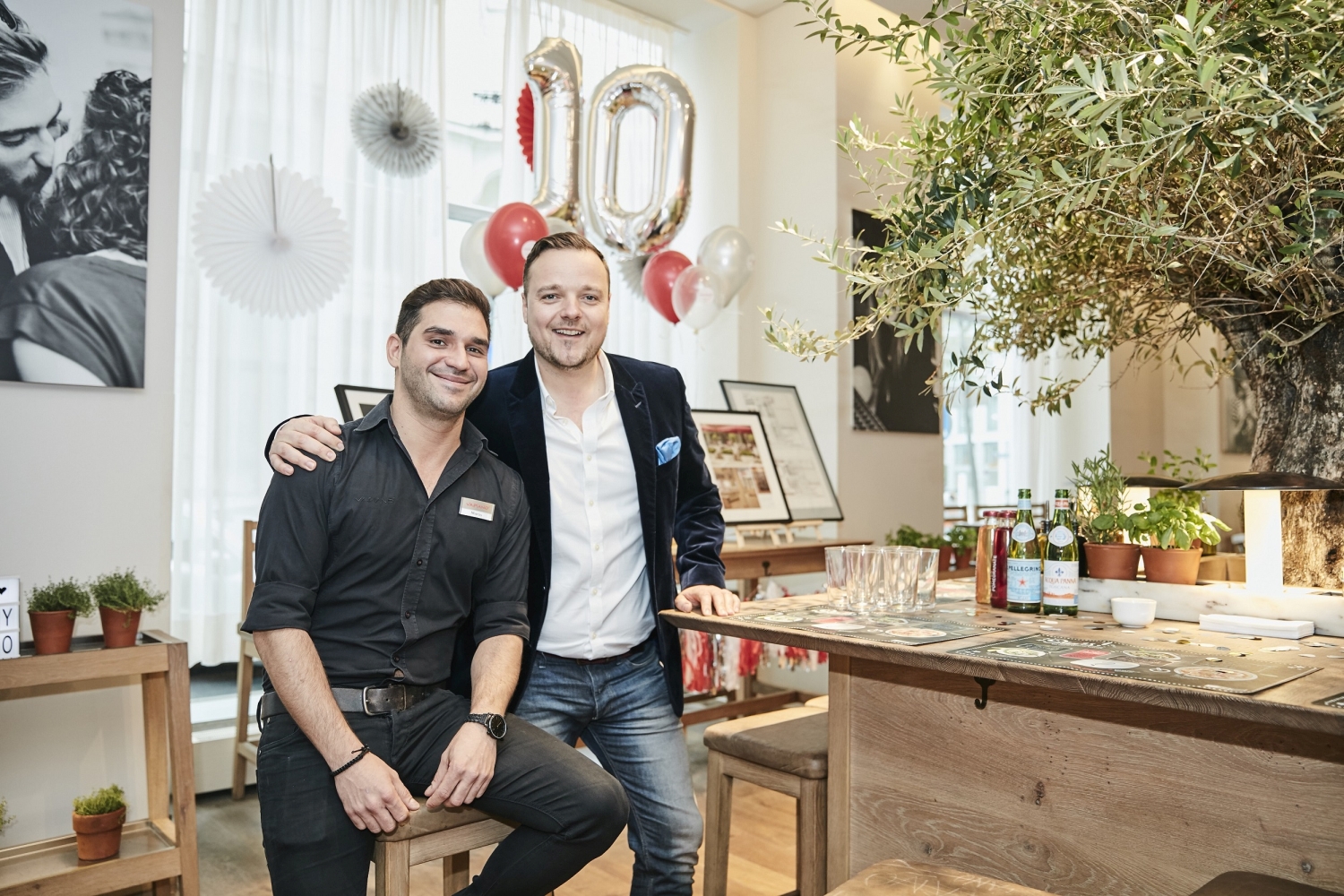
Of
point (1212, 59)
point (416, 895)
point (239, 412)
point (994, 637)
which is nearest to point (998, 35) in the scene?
point (1212, 59)

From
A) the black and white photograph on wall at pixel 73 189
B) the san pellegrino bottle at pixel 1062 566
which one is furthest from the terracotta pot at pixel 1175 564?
the black and white photograph on wall at pixel 73 189

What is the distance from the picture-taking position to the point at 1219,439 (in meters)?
6.97

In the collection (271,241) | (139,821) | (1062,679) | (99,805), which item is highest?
(271,241)

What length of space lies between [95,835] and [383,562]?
4.35 feet

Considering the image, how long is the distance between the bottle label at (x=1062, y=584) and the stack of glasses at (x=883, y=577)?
0.22m

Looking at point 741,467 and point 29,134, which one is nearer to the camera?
point 29,134

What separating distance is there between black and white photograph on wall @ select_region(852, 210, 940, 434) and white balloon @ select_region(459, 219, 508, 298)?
1983mm

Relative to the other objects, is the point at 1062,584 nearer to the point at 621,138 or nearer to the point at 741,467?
the point at 741,467

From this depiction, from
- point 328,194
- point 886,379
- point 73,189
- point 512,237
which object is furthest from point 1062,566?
point 886,379

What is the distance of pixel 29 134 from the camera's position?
9.37ft

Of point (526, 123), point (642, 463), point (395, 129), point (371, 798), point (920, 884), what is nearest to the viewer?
point (920, 884)

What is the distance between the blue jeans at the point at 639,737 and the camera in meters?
2.02

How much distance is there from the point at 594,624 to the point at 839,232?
131 inches

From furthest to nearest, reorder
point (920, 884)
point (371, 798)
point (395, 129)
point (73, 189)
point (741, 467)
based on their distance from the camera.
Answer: point (741, 467) < point (395, 129) < point (73, 189) < point (371, 798) < point (920, 884)
